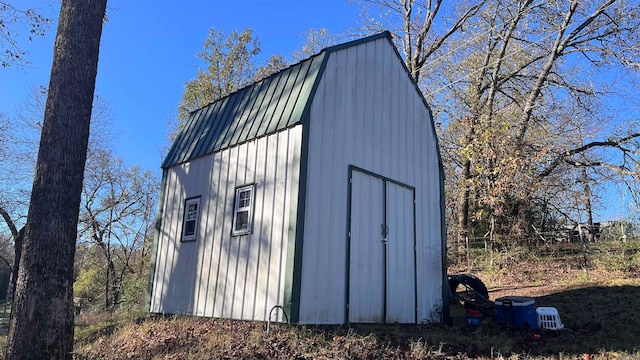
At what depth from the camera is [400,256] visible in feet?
28.2

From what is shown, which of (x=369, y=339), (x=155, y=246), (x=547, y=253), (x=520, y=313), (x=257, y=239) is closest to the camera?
(x=369, y=339)

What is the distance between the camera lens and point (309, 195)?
→ 6.98 metres

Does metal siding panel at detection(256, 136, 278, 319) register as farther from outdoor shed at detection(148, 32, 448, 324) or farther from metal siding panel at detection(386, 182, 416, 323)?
metal siding panel at detection(386, 182, 416, 323)

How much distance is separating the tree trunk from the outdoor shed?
8.69ft

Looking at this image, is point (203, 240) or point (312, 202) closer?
point (312, 202)

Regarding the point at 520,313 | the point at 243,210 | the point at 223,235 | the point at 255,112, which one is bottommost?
the point at 520,313

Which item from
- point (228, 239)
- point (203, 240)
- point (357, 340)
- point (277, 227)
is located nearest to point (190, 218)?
point (203, 240)

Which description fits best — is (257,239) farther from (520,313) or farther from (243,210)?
(520,313)

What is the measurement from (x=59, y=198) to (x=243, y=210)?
115 inches

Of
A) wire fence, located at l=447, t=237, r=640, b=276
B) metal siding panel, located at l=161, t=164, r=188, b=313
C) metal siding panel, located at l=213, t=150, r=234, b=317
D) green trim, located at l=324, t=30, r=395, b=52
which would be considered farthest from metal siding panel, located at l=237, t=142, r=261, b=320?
wire fence, located at l=447, t=237, r=640, b=276

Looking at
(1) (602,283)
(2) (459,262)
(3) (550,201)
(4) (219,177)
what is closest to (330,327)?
(4) (219,177)

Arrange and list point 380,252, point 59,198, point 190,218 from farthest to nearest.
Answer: point 190,218 → point 380,252 → point 59,198

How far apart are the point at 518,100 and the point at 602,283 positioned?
1020 centimetres

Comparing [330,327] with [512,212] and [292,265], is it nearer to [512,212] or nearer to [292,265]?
[292,265]
